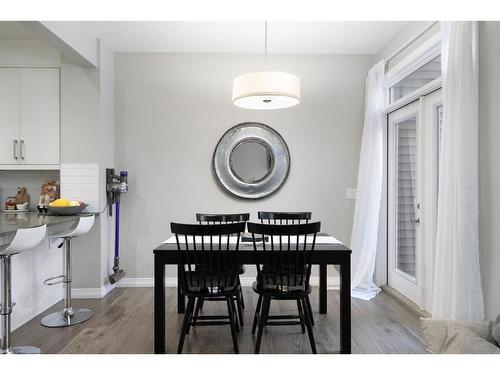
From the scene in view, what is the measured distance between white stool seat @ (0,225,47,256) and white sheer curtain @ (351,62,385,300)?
3.07 metres

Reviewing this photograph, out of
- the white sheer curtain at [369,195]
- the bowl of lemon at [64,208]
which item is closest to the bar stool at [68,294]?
the bowl of lemon at [64,208]

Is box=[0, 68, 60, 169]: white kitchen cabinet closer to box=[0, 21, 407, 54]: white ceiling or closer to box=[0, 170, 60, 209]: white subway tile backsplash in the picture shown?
box=[0, 170, 60, 209]: white subway tile backsplash

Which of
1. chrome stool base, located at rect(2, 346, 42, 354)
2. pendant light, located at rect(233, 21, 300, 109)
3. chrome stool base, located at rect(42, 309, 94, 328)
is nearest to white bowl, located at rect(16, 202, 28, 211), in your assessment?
chrome stool base, located at rect(42, 309, 94, 328)

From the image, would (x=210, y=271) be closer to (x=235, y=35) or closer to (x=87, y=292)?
(x=87, y=292)

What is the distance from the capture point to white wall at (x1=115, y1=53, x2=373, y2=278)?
407 centimetres

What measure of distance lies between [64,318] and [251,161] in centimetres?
249

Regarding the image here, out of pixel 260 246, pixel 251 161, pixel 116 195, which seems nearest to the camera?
pixel 260 246

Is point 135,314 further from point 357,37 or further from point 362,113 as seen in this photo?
point 357,37

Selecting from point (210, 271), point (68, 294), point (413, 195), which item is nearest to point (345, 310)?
point (210, 271)

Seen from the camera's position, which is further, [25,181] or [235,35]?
[25,181]

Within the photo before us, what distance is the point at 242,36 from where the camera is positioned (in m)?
3.65

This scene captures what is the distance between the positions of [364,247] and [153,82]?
315 cm

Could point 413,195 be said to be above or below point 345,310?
above

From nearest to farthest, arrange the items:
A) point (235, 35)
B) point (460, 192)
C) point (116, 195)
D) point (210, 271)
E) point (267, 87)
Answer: point (460, 192) → point (210, 271) → point (267, 87) → point (235, 35) → point (116, 195)
